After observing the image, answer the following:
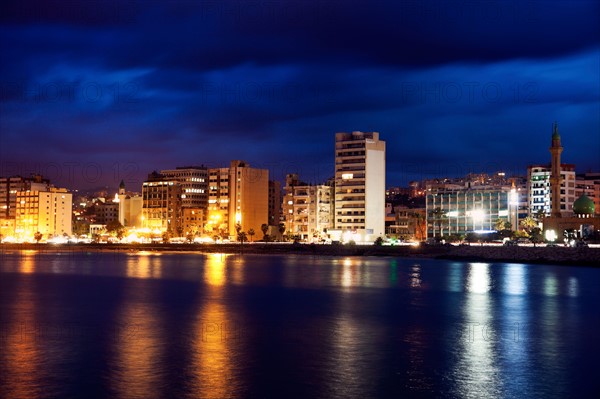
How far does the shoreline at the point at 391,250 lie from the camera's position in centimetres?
9756

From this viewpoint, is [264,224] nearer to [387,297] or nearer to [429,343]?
[387,297]

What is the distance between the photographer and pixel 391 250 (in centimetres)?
13025

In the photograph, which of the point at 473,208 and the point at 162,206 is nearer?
the point at 473,208

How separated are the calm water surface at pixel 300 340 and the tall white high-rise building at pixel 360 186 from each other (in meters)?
84.1

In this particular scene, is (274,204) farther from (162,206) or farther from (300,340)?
(300,340)

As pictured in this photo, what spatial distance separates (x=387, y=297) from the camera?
185ft

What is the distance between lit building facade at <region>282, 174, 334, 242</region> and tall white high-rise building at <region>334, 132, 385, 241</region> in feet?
16.0

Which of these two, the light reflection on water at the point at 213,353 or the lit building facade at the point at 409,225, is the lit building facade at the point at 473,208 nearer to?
the lit building facade at the point at 409,225

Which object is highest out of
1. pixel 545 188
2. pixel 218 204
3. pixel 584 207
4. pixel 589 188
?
pixel 589 188

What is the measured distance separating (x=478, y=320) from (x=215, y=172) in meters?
144

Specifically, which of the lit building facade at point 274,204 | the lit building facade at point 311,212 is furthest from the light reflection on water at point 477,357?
the lit building facade at point 274,204

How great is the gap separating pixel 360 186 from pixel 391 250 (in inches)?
1005

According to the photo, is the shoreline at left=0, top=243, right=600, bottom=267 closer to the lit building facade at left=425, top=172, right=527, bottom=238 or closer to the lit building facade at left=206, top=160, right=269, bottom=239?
the lit building facade at left=206, top=160, right=269, bottom=239

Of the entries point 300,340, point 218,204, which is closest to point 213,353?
point 300,340
